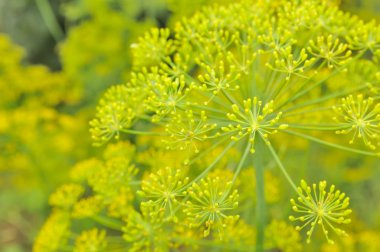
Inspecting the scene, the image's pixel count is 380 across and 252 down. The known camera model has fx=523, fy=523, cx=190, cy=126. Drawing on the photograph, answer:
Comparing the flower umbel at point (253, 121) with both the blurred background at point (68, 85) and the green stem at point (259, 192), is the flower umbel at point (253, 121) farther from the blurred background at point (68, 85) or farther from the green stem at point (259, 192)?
the blurred background at point (68, 85)

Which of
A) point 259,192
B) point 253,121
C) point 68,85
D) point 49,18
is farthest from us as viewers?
point 49,18

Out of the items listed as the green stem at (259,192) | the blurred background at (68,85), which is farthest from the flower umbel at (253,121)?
the blurred background at (68,85)

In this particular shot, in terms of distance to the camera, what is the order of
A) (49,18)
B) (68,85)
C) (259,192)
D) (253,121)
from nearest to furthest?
(253,121) → (259,192) → (68,85) → (49,18)

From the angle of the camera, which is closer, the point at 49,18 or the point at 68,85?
the point at 68,85

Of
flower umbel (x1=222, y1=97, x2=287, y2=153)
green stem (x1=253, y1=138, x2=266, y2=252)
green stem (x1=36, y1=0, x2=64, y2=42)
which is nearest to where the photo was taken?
flower umbel (x1=222, y1=97, x2=287, y2=153)

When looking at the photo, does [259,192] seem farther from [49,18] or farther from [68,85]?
[49,18]

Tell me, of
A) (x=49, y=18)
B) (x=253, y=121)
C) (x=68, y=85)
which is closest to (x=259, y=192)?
(x=253, y=121)

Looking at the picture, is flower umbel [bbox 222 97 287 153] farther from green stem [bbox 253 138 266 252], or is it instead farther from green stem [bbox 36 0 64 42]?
green stem [bbox 36 0 64 42]

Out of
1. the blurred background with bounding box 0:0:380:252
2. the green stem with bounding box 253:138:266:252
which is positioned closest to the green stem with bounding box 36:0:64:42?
the blurred background with bounding box 0:0:380:252
